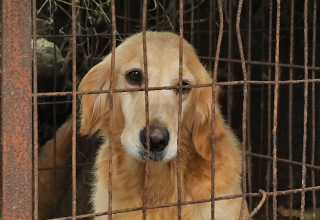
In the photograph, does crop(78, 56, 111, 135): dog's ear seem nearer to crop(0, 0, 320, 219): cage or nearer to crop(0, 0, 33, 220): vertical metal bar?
crop(0, 0, 320, 219): cage

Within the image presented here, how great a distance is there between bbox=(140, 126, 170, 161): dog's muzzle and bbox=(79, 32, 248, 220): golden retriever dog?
8.2 inches

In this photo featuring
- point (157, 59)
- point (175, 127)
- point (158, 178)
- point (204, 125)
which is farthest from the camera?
point (204, 125)

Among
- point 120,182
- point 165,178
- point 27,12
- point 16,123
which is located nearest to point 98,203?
point 120,182

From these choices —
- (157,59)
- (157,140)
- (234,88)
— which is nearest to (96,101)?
(157,59)

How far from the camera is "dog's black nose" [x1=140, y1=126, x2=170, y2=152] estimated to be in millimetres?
2258

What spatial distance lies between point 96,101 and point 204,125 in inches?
29.9

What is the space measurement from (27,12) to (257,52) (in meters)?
3.40

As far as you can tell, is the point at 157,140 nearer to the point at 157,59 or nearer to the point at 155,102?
the point at 155,102

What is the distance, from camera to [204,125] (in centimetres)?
307

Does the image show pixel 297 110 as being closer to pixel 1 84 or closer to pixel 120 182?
pixel 120 182

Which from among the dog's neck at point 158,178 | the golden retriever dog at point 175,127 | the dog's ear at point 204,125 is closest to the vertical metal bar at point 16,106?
the golden retriever dog at point 175,127

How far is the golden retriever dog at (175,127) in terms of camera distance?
271 cm

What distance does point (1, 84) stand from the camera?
1.60 m

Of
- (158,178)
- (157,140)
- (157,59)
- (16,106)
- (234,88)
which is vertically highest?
(157,59)
